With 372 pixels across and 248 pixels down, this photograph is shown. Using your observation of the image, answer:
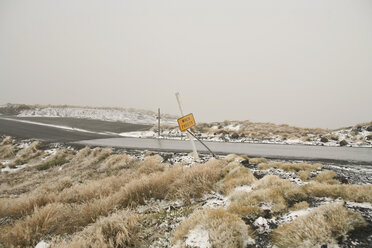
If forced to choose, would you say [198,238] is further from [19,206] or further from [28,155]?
[28,155]

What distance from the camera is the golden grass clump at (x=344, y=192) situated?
3.34 m

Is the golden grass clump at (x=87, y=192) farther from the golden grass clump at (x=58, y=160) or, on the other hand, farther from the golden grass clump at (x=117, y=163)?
the golden grass clump at (x=58, y=160)

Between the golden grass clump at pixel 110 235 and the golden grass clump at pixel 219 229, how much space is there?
0.83 meters

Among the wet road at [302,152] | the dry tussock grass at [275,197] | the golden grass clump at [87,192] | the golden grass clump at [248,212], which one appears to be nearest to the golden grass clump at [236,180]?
the dry tussock grass at [275,197]

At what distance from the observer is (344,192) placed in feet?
11.8

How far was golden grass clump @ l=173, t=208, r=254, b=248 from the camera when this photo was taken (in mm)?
2508

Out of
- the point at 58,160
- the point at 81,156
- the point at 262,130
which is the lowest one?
the point at 58,160

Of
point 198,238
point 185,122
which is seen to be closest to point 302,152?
point 185,122

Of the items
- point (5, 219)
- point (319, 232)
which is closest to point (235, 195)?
point (319, 232)

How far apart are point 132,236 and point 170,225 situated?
713 millimetres

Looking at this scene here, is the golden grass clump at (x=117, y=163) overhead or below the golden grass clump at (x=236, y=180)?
below

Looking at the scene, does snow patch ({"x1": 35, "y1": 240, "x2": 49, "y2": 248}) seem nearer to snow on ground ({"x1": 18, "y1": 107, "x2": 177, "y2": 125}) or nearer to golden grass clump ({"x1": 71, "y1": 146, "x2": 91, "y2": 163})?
golden grass clump ({"x1": 71, "y1": 146, "x2": 91, "y2": 163})

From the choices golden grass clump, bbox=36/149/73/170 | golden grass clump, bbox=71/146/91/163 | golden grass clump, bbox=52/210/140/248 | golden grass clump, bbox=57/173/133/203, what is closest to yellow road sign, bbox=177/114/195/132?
golden grass clump, bbox=57/173/133/203

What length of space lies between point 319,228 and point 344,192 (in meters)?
1.90
